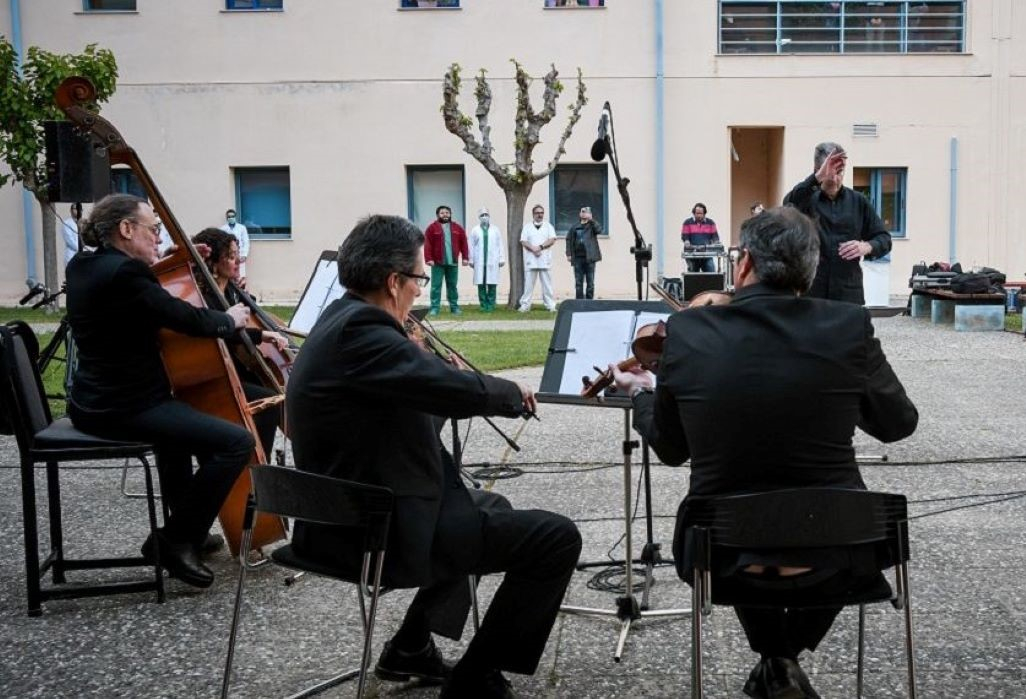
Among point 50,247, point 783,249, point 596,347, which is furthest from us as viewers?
point 50,247

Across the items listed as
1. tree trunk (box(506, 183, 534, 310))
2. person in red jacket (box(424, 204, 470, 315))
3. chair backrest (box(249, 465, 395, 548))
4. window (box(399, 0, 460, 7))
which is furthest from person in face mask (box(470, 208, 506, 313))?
chair backrest (box(249, 465, 395, 548))

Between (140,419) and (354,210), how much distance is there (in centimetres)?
2040

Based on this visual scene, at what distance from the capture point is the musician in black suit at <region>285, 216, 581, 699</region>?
3.46 m

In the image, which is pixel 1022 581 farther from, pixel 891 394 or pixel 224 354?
pixel 224 354

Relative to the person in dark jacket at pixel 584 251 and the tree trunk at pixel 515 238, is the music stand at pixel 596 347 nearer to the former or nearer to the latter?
the person in dark jacket at pixel 584 251

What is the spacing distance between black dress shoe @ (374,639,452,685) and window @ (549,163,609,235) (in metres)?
21.4

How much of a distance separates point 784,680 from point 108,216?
10.3ft

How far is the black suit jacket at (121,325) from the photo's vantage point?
16.2ft

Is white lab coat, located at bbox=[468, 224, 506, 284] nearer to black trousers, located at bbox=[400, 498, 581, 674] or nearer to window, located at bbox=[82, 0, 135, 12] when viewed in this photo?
window, located at bbox=[82, 0, 135, 12]

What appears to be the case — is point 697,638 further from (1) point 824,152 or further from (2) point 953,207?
(2) point 953,207

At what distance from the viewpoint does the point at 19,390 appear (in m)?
4.84

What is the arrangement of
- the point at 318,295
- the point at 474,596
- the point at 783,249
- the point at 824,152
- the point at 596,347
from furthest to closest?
the point at 824,152, the point at 318,295, the point at 596,347, the point at 474,596, the point at 783,249

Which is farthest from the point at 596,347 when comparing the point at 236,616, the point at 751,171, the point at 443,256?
the point at 751,171

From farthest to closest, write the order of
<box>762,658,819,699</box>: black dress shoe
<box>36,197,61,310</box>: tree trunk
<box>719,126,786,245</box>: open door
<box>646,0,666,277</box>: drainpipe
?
<box>719,126,786,245</box>: open door → <box>646,0,666,277</box>: drainpipe → <box>36,197,61,310</box>: tree trunk → <box>762,658,819,699</box>: black dress shoe
